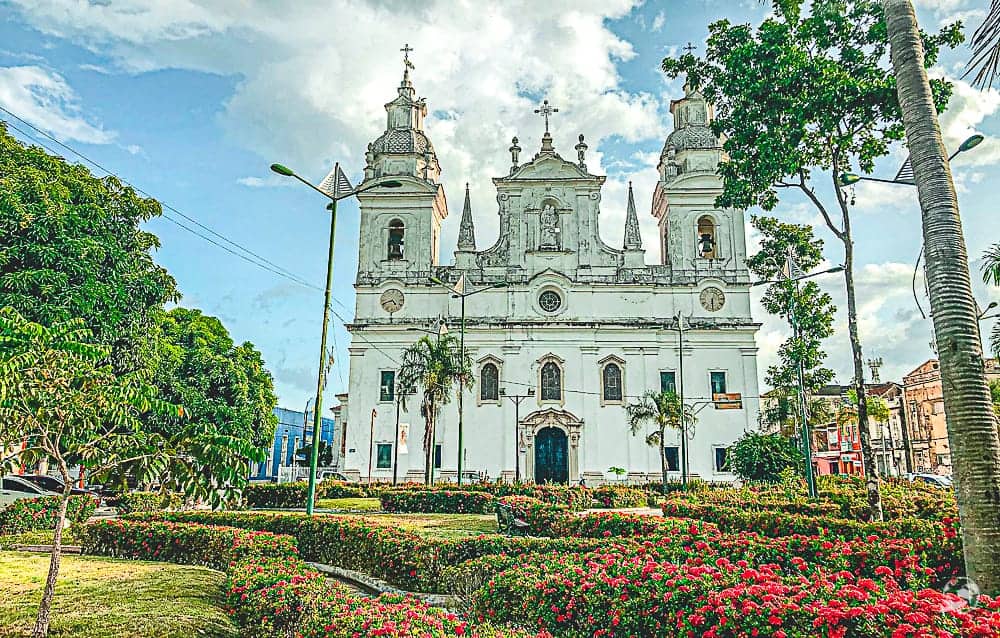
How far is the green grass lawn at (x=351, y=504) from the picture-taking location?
2313cm

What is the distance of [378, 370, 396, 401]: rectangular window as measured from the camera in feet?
128

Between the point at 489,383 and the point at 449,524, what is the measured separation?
70.4 feet

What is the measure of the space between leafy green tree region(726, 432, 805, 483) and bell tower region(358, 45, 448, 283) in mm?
19944

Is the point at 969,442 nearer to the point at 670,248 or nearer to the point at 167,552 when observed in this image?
the point at 167,552

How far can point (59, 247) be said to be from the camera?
16.7 m

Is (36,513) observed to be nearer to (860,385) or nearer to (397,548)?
(397,548)

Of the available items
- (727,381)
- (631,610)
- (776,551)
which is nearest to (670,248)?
(727,381)

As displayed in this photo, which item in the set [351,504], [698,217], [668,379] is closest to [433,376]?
[351,504]

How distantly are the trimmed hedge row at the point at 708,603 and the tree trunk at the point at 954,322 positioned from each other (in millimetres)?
698

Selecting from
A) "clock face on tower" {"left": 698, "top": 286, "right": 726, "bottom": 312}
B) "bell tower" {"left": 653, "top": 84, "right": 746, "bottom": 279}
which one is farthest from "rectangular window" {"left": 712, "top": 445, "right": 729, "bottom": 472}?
"bell tower" {"left": 653, "top": 84, "right": 746, "bottom": 279}

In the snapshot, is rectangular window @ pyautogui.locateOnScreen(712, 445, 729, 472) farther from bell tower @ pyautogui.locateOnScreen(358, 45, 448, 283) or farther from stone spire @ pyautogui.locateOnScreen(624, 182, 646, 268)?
bell tower @ pyautogui.locateOnScreen(358, 45, 448, 283)

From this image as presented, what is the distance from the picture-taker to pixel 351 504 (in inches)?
944

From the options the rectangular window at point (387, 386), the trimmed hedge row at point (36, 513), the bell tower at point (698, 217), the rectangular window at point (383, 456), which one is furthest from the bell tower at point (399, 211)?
the trimmed hedge row at point (36, 513)

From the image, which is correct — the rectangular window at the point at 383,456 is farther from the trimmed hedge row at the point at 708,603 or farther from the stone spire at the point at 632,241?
the trimmed hedge row at the point at 708,603
